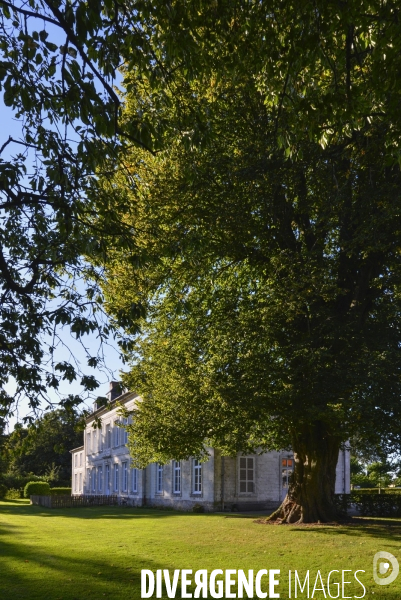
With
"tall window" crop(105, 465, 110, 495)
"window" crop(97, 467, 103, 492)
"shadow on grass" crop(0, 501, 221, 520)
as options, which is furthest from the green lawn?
"window" crop(97, 467, 103, 492)

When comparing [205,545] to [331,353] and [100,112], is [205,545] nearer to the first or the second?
[331,353]

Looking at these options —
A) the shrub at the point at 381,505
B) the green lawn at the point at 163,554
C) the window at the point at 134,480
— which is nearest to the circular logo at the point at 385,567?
the green lawn at the point at 163,554

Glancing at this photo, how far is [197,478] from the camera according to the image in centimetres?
3881

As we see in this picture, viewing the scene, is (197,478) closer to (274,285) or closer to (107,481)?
(274,285)

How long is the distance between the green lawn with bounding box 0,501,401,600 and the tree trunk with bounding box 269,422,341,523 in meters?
1.12

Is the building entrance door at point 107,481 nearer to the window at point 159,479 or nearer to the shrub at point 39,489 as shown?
the shrub at point 39,489

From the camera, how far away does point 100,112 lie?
7.91 meters

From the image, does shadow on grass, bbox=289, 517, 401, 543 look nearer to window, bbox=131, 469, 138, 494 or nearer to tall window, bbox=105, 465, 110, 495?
window, bbox=131, 469, 138, 494

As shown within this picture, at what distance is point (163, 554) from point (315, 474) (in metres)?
8.06

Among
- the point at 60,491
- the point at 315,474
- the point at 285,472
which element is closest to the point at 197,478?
the point at 285,472

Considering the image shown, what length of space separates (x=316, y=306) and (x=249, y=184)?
417cm

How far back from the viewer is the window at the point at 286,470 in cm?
3869

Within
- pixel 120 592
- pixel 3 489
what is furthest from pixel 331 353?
pixel 3 489

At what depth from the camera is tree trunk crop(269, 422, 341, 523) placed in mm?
23016
